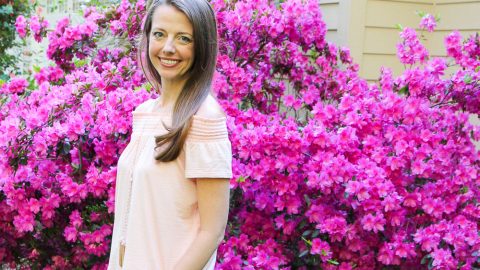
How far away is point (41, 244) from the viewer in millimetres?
3354

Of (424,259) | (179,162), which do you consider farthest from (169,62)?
(424,259)

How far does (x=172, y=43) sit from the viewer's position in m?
1.87

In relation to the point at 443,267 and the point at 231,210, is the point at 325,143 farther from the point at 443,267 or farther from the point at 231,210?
the point at 443,267

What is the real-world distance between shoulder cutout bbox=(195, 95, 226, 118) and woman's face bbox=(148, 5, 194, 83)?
116 millimetres

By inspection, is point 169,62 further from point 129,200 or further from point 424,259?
point 424,259

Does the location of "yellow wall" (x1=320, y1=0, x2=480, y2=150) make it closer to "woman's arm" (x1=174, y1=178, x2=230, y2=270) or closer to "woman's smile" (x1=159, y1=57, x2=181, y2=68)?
"woman's smile" (x1=159, y1=57, x2=181, y2=68)

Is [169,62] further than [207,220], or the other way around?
[169,62]

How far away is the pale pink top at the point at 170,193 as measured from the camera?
177 centimetres

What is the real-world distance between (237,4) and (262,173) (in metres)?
1.36

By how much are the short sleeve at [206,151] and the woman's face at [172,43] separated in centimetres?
18

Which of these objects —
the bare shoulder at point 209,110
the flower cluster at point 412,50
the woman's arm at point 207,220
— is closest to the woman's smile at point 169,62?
the bare shoulder at point 209,110

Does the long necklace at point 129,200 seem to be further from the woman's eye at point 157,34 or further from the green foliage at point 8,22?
the green foliage at point 8,22

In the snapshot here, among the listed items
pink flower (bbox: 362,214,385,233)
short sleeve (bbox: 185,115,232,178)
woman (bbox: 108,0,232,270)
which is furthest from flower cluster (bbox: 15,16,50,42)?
short sleeve (bbox: 185,115,232,178)

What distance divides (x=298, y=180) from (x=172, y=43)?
1.46 metres
